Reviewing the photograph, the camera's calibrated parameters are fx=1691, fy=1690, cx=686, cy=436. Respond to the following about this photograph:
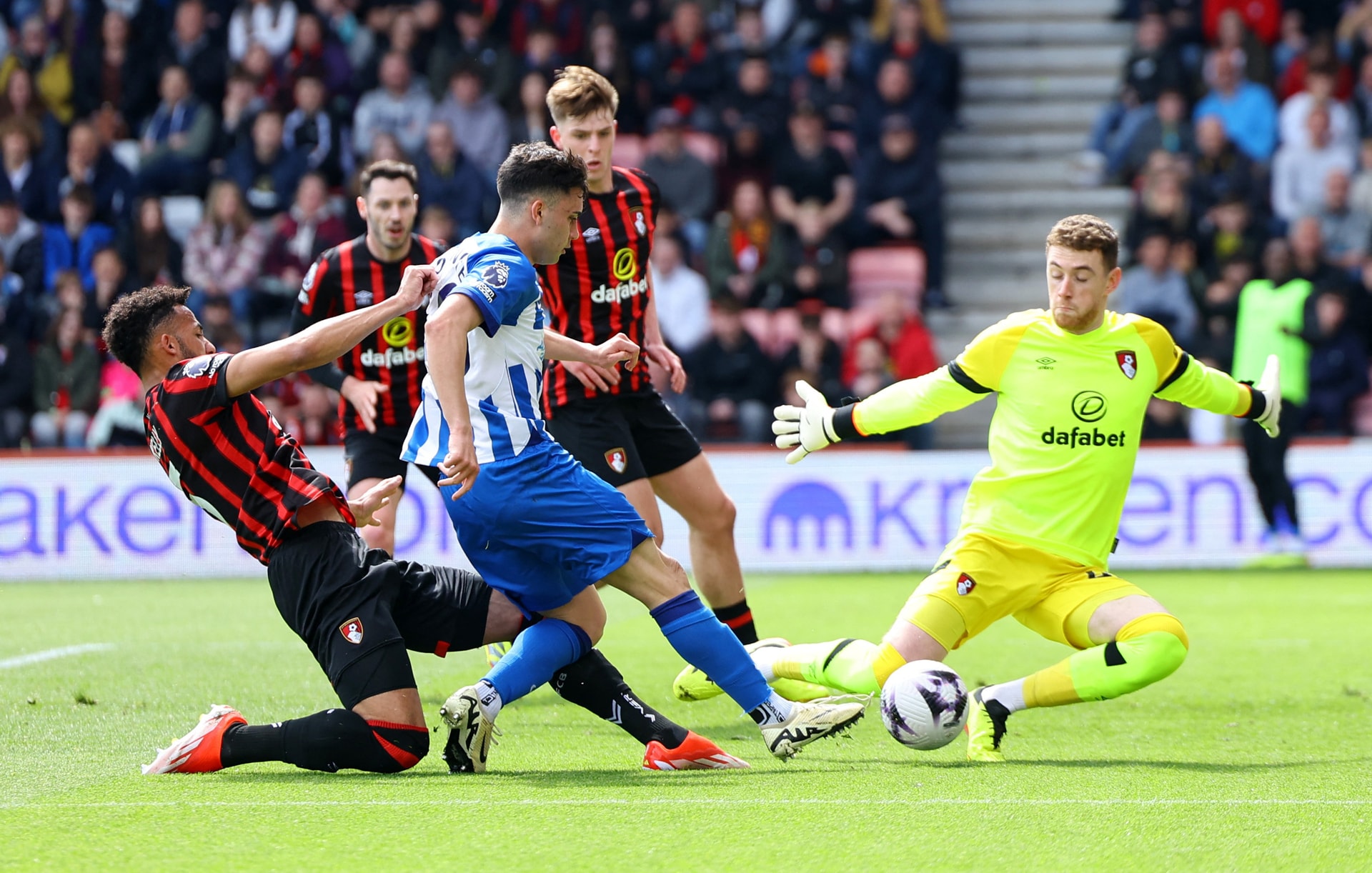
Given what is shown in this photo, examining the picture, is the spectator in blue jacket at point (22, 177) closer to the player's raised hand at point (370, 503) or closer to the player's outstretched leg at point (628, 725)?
the player's raised hand at point (370, 503)

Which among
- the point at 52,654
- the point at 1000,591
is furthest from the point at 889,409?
the point at 52,654

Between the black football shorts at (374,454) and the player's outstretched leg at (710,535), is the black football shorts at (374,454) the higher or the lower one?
the higher one

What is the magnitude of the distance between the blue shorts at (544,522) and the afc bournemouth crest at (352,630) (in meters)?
0.39

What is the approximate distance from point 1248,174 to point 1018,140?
9.58 feet

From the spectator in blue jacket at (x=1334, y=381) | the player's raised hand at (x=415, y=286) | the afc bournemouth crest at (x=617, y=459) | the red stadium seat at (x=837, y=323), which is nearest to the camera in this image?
the player's raised hand at (x=415, y=286)

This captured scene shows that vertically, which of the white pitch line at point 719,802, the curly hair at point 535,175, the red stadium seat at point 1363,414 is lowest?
the white pitch line at point 719,802

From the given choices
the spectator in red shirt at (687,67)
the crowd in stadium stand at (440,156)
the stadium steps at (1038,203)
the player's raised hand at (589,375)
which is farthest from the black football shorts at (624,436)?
the stadium steps at (1038,203)

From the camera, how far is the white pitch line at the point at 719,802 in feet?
14.4

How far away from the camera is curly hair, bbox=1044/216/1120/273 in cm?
548

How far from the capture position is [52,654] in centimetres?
812

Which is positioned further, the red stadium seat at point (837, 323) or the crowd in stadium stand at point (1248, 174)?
the red stadium seat at point (837, 323)

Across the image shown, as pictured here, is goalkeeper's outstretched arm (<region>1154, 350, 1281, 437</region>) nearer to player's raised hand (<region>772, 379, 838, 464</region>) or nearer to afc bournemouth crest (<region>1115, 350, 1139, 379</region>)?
afc bournemouth crest (<region>1115, 350, 1139, 379</region>)

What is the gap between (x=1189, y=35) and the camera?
16453mm

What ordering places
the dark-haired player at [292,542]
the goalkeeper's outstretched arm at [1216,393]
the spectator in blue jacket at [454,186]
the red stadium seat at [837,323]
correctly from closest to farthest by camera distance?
the dark-haired player at [292,542]
the goalkeeper's outstretched arm at [1216,393]
the red stadium seat at [837,323]
the spectator in blue jacket at [454,186]
